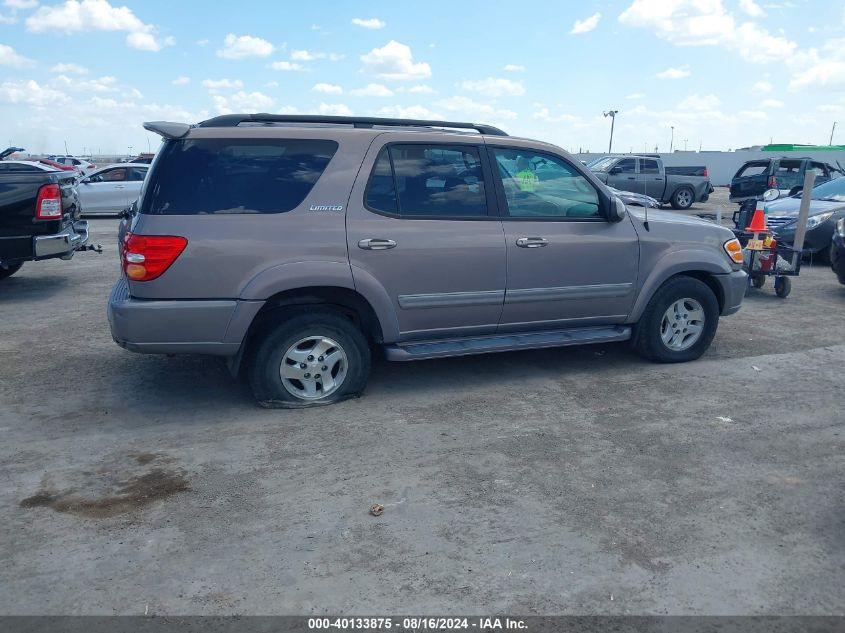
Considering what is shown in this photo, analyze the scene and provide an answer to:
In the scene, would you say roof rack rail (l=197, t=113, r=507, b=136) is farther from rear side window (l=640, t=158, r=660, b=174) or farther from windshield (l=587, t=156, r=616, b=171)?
rear side window (l=640, t=158, r=660, b=174)

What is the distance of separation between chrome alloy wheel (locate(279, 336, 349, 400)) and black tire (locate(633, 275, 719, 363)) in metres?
2.63

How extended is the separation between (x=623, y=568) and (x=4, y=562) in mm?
2751

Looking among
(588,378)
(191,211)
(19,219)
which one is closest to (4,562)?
(191,211)

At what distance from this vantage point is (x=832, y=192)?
1236cm

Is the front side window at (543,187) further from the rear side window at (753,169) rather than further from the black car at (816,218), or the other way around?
the rear side window at (753,169)

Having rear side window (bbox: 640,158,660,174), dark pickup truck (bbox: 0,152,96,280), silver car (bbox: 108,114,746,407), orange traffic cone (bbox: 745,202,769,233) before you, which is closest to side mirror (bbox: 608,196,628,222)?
silver car (bbox: 108,114,746,407)

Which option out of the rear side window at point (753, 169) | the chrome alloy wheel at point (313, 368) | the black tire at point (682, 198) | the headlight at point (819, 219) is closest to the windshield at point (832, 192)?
Result: the headlight at point (819, 219)

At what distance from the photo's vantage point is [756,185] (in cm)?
2173

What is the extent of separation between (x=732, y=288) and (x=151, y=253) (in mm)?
4786

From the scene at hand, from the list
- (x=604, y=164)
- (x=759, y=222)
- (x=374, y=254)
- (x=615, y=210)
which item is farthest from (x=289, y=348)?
(x=604, y=164)

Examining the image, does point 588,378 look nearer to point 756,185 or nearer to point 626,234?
point 626,234

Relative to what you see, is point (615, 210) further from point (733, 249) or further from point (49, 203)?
point (49, 203)

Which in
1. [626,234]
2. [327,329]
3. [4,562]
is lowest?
[4,562]

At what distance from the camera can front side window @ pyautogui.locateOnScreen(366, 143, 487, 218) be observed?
5.27 m
